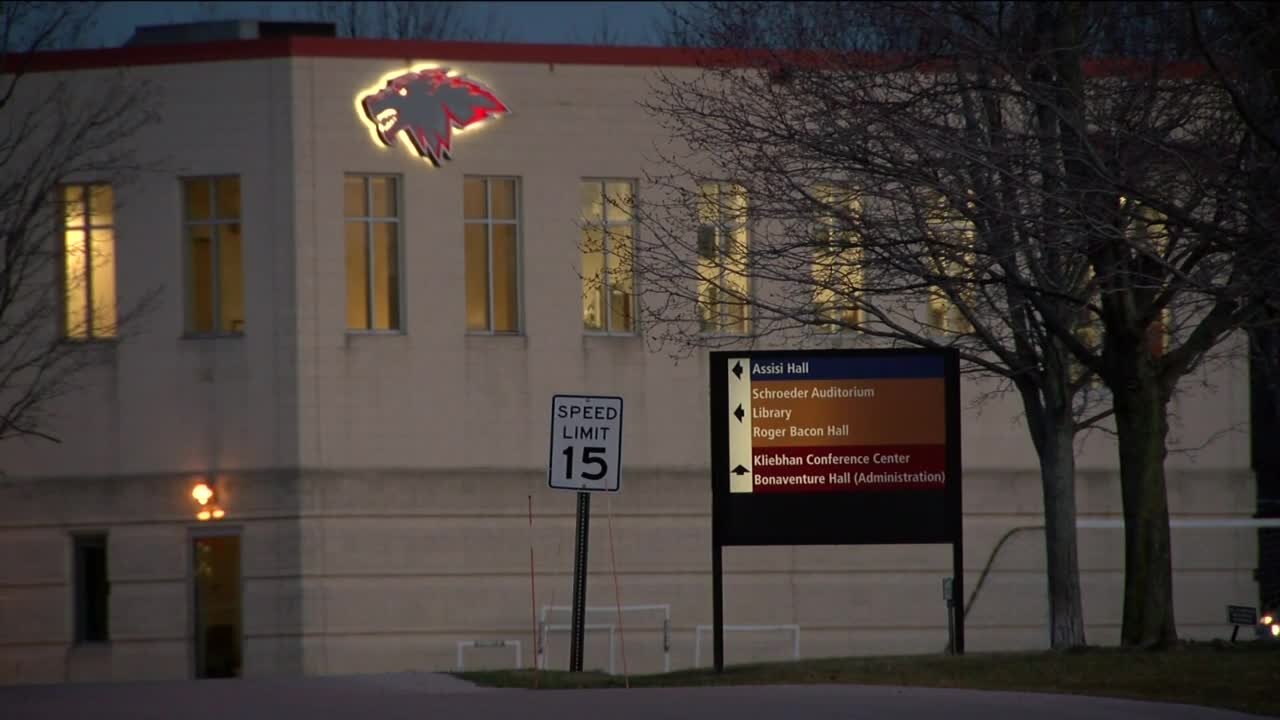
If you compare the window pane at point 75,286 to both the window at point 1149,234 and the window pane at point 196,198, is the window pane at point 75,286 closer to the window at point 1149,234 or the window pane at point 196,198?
the window pane at point 196,198

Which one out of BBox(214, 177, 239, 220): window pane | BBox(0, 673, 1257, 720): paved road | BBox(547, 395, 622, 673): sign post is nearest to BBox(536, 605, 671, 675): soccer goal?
BBox(214, 177, 239, 220): window pane

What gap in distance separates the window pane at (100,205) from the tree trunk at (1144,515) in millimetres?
16820

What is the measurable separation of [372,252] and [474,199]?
1.77m

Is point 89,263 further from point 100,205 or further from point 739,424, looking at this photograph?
point 739,424

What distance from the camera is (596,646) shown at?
2945 centimetres

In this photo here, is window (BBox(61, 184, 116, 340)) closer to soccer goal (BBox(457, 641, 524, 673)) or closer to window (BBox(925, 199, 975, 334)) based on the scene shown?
soccer goal (BBox(457, 641, 524, 673))

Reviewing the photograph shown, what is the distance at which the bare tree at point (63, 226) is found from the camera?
2900cm

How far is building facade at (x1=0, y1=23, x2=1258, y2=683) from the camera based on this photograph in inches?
1144

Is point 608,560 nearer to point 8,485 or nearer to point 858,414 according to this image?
point 8,485

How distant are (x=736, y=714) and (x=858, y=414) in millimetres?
5232

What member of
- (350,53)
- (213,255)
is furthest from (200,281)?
(350,53)

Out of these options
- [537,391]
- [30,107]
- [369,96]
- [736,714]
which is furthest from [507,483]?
[736,714]

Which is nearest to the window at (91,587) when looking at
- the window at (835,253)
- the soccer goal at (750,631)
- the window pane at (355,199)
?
the window pane at (355,199)

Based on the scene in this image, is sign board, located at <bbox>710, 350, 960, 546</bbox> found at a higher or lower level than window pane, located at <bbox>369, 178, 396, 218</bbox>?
lower
